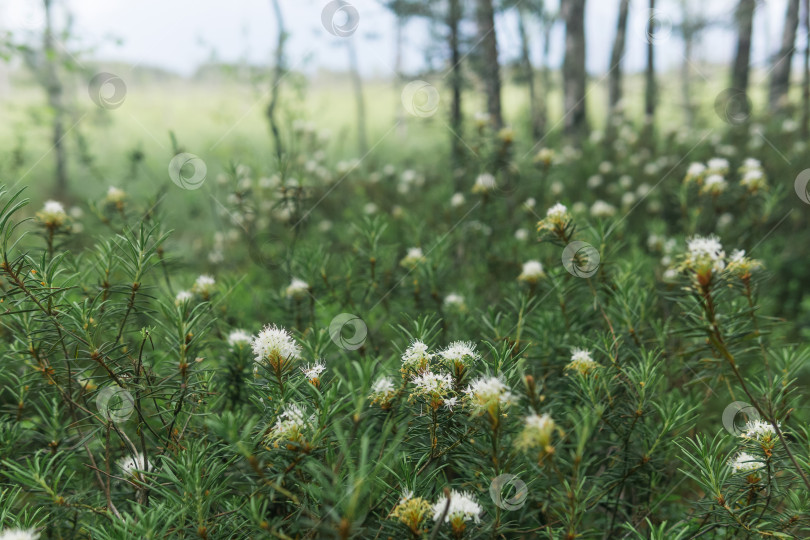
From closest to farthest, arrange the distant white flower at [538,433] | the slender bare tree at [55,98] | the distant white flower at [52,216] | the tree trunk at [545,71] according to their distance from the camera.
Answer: the distant white flower at [538,433]
the distant white flower at [52,216]
the slender bare tree at [55,98]
the tree trunk at [545,71]

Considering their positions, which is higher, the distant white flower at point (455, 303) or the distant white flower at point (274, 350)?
the distant white flower at point (455, 303)

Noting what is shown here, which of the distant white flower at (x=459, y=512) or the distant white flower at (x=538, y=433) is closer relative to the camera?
the distant white flower at (x=538, y=433)

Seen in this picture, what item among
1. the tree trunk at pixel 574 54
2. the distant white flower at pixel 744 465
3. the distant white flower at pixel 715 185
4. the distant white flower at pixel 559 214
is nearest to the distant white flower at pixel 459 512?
the distant white flower at pixel 744 465

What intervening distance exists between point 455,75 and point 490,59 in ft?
1.10

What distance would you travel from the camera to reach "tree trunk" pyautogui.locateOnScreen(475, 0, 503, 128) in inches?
156

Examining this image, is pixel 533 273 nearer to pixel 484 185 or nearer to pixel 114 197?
pixel 484 185

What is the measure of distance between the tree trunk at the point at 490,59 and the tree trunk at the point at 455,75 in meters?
0.24

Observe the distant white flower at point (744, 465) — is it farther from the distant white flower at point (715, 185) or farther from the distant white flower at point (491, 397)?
the distant white flower at point (715, 185)

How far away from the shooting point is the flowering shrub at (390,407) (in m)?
0.89

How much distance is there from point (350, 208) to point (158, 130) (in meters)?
15.4

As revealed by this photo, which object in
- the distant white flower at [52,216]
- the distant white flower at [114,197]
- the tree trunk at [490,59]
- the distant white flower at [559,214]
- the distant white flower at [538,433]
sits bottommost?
the distant white flower at [538,433]

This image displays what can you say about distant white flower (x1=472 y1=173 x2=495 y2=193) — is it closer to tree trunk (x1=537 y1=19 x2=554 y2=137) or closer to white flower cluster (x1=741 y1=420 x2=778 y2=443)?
white flower cluster (x1=741 y1=420 x2=778 y2=443)

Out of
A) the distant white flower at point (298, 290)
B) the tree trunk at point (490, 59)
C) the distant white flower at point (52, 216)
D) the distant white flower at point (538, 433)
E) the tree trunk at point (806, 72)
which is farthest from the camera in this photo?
the tree trunk at point (490, 59)

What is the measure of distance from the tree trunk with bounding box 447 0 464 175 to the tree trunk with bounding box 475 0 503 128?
9.5 inches
